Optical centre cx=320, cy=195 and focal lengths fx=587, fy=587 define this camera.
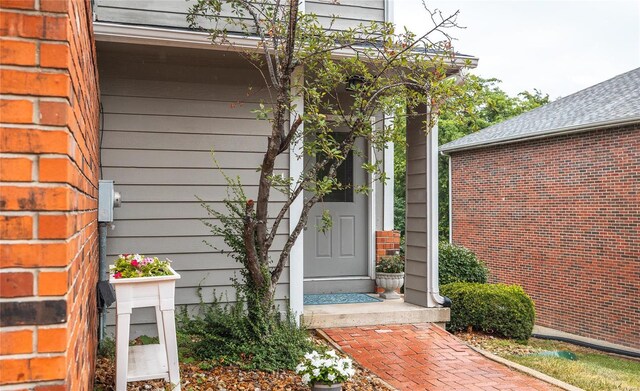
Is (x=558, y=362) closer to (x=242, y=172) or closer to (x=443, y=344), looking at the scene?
(x=443, y=344)

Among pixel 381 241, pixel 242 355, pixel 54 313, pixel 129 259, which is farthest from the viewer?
pixel 381 241

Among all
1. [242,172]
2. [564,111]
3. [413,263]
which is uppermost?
[564,111]

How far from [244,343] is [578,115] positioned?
1007 cm

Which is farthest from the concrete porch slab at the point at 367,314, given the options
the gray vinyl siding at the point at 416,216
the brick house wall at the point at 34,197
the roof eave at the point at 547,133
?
the roof eave at the point at 547,133

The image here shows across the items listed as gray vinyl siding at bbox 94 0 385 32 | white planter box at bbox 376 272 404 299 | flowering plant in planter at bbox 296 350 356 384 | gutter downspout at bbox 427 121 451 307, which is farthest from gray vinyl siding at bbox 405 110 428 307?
flowering plant in planter at bbox 296 350 356 384

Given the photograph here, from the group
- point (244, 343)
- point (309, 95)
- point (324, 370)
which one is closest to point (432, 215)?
point (309, 95)

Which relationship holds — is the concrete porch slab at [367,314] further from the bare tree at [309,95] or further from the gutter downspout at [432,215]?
the bare tree at [309,95]

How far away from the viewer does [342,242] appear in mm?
7652

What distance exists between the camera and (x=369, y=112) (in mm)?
5113

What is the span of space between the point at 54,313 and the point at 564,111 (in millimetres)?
13692

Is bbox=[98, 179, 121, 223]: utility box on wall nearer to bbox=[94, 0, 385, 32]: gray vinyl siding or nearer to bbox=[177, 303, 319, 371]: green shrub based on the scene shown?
bbox=[177, 303, 319, 371]: green shrub

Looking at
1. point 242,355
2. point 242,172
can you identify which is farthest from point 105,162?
point 242,355

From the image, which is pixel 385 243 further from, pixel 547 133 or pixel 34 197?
pixel 34 197

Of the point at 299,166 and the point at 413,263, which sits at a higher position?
the point at 299,166
